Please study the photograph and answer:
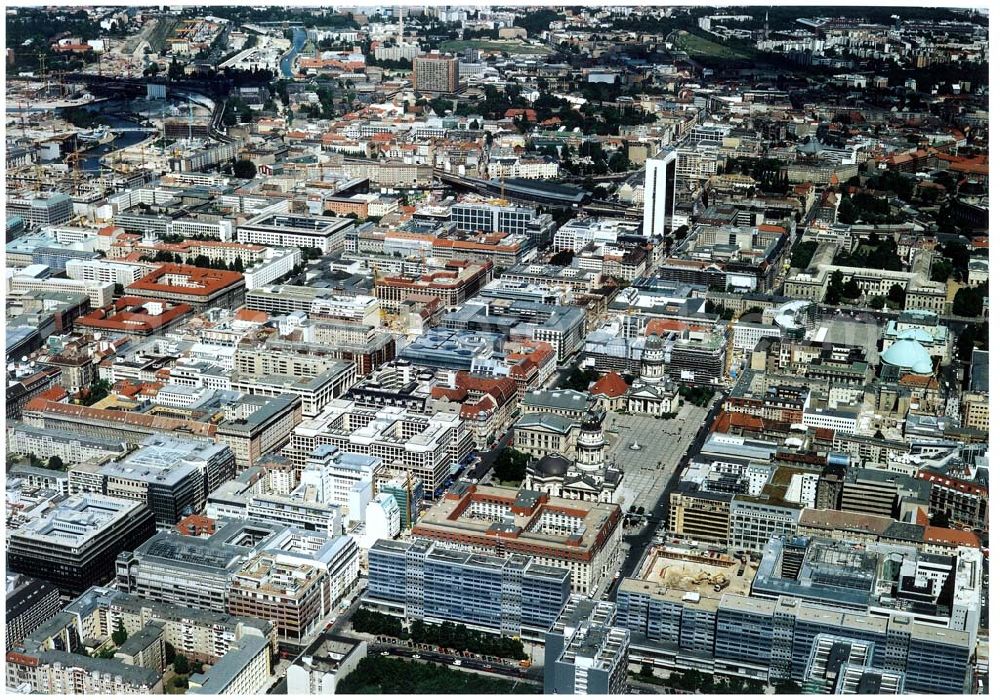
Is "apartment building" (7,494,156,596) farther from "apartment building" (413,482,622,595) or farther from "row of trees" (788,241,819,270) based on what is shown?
"row of trees" (788,241,819,270)

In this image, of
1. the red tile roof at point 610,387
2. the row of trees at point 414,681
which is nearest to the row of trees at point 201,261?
the red tile roof at point 610,387

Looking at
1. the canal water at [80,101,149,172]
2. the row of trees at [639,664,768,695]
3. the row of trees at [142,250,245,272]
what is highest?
the canal water at [80,101,149,172]

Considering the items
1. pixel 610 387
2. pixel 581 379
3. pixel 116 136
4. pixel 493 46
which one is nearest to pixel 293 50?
pixel 493 46

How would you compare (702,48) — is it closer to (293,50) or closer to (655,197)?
(293,50)

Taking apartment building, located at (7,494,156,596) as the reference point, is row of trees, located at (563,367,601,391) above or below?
below

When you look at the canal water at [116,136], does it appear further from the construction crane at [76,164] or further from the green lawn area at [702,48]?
the green lawn area at [702,48]

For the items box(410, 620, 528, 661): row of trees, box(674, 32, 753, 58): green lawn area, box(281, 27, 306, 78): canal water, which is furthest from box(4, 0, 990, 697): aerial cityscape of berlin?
box(281, 27, 306, 78): canal water
